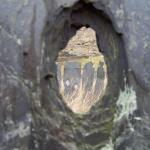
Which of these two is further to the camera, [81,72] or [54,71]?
[81,72]

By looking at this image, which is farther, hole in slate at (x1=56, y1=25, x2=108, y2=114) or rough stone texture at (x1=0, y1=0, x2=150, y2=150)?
hole in slate at (x1=56, y1=25, x2=108, y2=114)

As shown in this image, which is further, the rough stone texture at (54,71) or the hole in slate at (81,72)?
the hole in slate at (81,72)

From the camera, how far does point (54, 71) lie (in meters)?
2.31

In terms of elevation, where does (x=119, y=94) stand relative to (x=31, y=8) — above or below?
below

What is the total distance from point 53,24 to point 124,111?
1.36 feet

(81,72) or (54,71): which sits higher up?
(54,71)

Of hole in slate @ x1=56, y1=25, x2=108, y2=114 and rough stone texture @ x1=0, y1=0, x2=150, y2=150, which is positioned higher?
rough stone texture @ x1=0, y1=0, x2=150, y2=150

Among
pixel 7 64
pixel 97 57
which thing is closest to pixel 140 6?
pixel 7 64

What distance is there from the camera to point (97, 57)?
32.6 ft

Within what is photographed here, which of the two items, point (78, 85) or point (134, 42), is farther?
point (78, 85)

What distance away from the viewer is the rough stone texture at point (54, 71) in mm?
2225

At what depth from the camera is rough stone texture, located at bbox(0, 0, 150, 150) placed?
2225 millimetres

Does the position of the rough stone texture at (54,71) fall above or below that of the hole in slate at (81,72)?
above

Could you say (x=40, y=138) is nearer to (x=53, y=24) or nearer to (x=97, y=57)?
(x=53, y=24)
